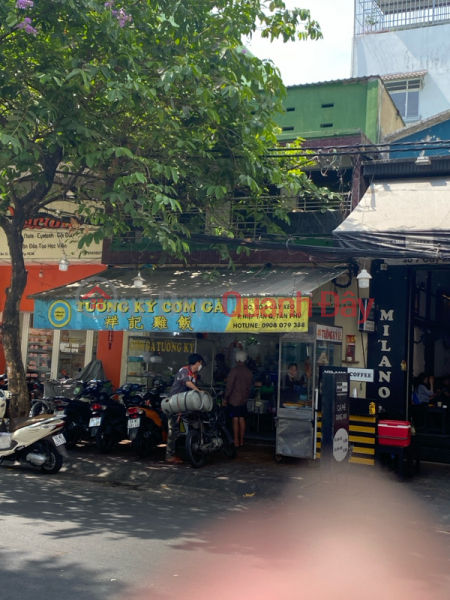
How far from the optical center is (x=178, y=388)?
33.3 ft

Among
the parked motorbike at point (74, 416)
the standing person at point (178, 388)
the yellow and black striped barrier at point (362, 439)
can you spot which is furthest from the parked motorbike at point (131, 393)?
the yellow and black striped barrier at point (362, 439)

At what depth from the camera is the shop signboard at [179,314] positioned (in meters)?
9.59

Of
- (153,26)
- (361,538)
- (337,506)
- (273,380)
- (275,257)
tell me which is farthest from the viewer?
(273,380)

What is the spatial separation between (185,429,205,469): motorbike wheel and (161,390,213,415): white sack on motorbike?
0.39 meters

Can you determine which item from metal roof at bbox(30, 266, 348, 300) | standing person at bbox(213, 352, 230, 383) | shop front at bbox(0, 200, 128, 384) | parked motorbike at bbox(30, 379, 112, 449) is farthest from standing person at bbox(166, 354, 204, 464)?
shop front at bbox(0, 200, 128, 384)

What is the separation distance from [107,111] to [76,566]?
741 cm

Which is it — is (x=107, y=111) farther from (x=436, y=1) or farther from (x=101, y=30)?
(x=436, y=1)

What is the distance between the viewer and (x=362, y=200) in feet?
35.4

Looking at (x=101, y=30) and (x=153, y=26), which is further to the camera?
(x=153, y=26)

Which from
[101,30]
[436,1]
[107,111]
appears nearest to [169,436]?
[107,111]

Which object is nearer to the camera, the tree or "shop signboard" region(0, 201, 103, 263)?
the tree

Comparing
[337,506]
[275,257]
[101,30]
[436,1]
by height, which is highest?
[436,1]

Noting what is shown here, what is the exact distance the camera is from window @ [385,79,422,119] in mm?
21297

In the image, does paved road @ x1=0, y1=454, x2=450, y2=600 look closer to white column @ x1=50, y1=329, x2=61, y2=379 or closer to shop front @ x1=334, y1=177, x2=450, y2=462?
shop front @ x1=334, y1=177, x2=450, y2=462
